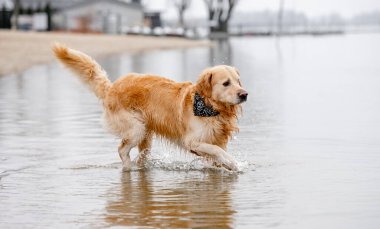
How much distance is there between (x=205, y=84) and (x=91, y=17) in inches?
3182

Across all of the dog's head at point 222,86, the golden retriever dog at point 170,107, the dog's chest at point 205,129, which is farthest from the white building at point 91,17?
the dog's head at point 222,86

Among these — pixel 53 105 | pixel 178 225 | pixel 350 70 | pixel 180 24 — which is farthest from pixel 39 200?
pixel 180 24

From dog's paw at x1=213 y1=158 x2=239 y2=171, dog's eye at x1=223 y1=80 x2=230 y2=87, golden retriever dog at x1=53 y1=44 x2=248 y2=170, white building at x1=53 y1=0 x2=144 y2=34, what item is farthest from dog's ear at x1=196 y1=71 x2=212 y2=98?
white building at x1=53 y1=0 x2=144 y2=34

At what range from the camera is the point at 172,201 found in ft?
25.3

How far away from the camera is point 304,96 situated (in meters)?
17.9

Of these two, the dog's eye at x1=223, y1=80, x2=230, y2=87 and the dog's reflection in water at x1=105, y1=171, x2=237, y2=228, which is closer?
the dog's reflection in water at x1=105, y1=171, x2=237, y2=228

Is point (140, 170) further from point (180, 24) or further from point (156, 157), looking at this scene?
point (180, 24)

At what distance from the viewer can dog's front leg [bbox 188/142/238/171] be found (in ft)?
28.9

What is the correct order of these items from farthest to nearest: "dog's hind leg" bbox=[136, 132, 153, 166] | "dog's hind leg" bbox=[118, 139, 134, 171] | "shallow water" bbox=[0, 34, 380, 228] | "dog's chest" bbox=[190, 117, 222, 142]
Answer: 1. "dog's hind leg" bbox=[136, 132, 153, 166]
2. "dog's hind leg" bbox=[118, 139, 134, 171]
3. "dog's chest" bbox=[190, 117, 222, 142]
4. "shallow water" bbox=[0, 34, 380, 228]

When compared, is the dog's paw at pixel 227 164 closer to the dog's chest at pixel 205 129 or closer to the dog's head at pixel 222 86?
the dog's chest at pixel 205 129

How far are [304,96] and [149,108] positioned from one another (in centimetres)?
892

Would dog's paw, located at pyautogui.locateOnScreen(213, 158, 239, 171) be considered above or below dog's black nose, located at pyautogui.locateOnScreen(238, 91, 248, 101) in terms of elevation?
below

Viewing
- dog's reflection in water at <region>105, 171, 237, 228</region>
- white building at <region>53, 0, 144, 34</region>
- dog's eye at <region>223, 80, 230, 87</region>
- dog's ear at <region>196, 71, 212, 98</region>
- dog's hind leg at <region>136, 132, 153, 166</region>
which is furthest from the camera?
white building at <region>53, 0, 144, 34</region>

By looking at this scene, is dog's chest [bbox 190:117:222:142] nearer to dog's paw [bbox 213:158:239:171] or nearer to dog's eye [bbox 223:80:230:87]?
dog's paw [bbox 213:158:239:171]
